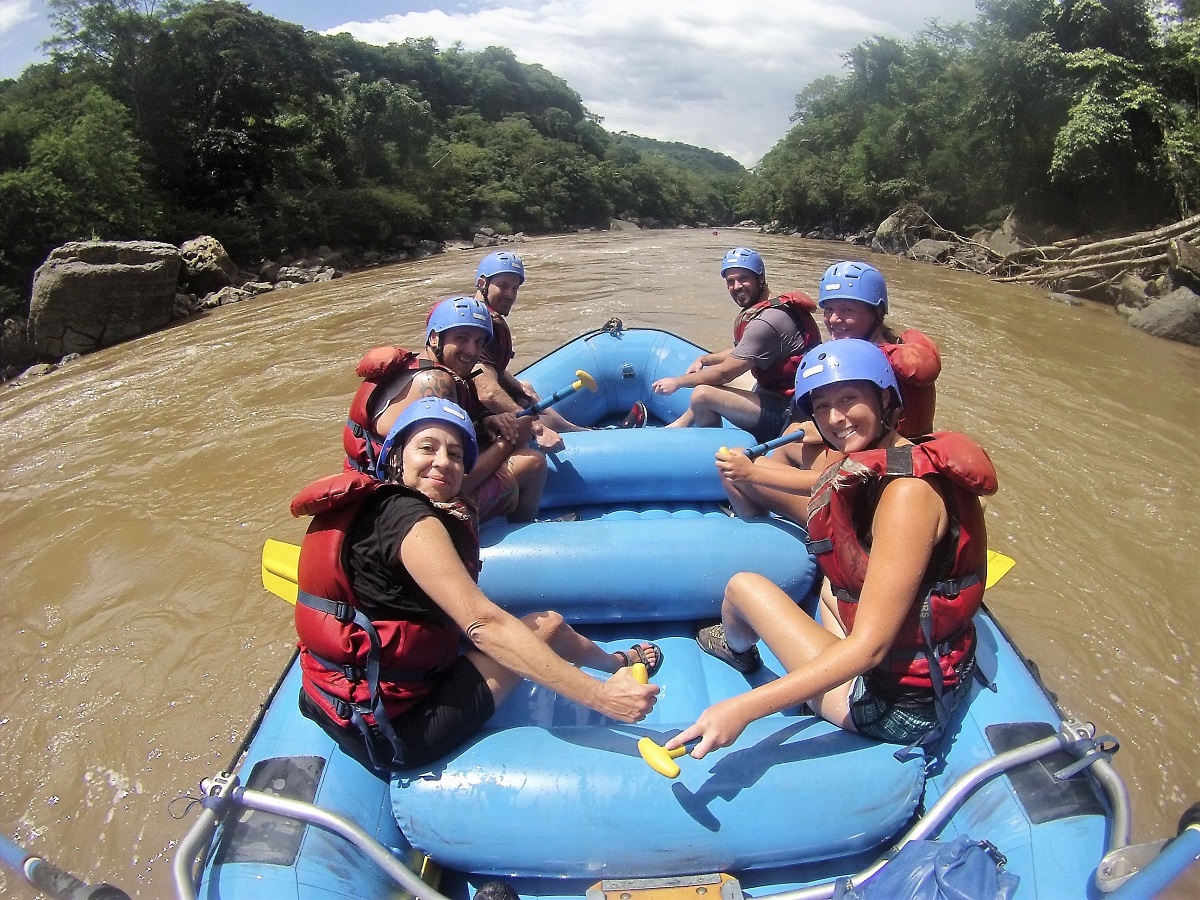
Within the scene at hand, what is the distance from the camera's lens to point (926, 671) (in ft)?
6.13

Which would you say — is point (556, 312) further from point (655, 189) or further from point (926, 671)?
point (655, 189)

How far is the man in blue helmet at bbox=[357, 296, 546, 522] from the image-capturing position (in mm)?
2920

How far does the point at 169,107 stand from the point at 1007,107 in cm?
2141

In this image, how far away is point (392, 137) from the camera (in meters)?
27.0

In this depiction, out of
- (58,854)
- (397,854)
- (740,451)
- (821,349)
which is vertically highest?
(821,349)

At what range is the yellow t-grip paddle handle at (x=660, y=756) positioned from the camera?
1.65 metres

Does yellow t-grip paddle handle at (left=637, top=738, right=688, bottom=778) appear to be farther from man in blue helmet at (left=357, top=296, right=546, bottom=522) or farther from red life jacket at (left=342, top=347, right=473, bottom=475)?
red life jacket at (left=342, top=347, right=473, bottom=475)

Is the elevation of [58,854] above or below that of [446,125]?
below

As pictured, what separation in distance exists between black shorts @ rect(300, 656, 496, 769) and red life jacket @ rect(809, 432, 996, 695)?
106 centimetres

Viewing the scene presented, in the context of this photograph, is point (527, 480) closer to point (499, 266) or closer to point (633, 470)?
point (633, 470)

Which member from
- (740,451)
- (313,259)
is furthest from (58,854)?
(313,259)

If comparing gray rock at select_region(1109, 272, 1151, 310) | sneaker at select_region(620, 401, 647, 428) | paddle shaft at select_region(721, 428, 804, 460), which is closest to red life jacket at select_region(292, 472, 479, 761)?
paddle shaft at select_region(721, 428, 804, 460)

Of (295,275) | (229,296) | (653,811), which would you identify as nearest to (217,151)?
(295,275)

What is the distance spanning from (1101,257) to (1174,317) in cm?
309
